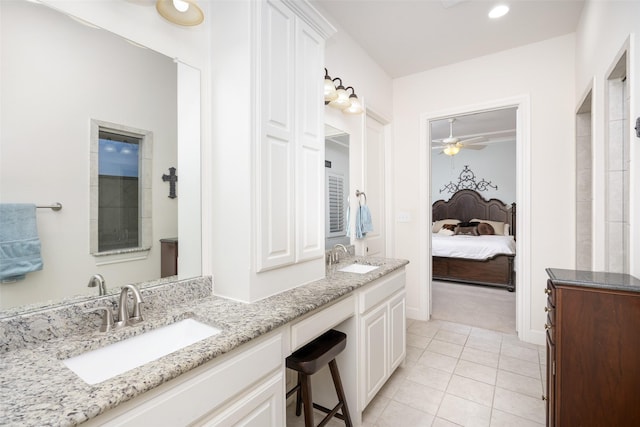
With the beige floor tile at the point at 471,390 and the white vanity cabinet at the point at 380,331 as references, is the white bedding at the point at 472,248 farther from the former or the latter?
the white vanity cabinet at the point at 380,331

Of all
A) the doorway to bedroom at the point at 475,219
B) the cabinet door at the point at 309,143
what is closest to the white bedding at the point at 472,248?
the doorway to bedroom at the point at 475,219

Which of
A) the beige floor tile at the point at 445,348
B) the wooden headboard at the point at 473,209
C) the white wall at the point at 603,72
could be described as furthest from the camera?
A: the wooden headboard at the point at 473,209

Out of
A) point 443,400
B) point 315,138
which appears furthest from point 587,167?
point 315,138

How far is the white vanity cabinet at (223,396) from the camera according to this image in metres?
0.80

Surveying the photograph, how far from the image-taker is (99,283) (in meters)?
1.20

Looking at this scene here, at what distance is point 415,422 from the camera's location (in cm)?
185

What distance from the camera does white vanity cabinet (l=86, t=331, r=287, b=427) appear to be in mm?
801

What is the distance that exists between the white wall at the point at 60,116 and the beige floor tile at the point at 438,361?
228cm

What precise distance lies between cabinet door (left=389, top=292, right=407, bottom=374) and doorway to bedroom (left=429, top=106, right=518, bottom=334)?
57.2 inches

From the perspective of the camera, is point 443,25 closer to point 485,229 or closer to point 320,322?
point 320,322

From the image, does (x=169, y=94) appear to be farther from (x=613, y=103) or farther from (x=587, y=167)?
(x=587, y=167)

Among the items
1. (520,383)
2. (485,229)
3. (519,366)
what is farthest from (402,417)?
(485,229)

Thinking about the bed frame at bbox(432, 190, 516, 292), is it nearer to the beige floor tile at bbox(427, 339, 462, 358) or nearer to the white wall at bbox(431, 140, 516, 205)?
the white wall at bbox(431, 140, 516, 205)

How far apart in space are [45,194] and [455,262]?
521 centimetres
